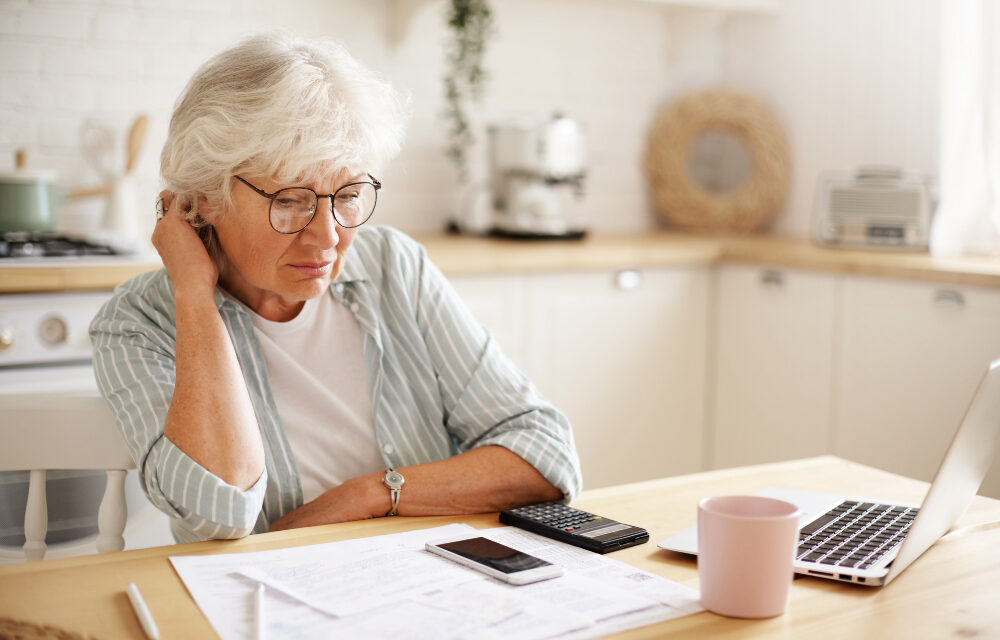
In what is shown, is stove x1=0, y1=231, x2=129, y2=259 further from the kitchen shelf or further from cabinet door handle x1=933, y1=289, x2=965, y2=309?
cabinet door handle x1=933, y1=289, x2=965, y2=309

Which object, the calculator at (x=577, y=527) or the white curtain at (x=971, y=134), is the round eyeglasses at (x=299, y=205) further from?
the white curtain at (x=971, y=134)

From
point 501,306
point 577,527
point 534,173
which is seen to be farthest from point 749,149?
point 577,527

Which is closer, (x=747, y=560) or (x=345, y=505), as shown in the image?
(x=747, y=560)

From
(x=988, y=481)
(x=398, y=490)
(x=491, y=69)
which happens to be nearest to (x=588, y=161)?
(x=491, y=69)

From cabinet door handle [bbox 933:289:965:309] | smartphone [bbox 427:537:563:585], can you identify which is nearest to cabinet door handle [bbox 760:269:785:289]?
cabinet door handle [bbox 933:289:965:309]

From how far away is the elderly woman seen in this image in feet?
3.96

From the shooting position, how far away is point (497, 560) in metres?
0.95

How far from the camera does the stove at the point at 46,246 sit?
2.14 m

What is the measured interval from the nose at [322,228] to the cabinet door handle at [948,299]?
5.46 ft

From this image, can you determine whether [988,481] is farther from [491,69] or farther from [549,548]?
[491,69]

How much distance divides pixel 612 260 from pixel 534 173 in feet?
1.31

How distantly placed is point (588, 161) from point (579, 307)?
89cm

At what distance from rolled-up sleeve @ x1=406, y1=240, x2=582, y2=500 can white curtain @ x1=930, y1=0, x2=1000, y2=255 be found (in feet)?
5.48

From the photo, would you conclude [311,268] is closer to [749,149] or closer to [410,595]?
[410,595]
